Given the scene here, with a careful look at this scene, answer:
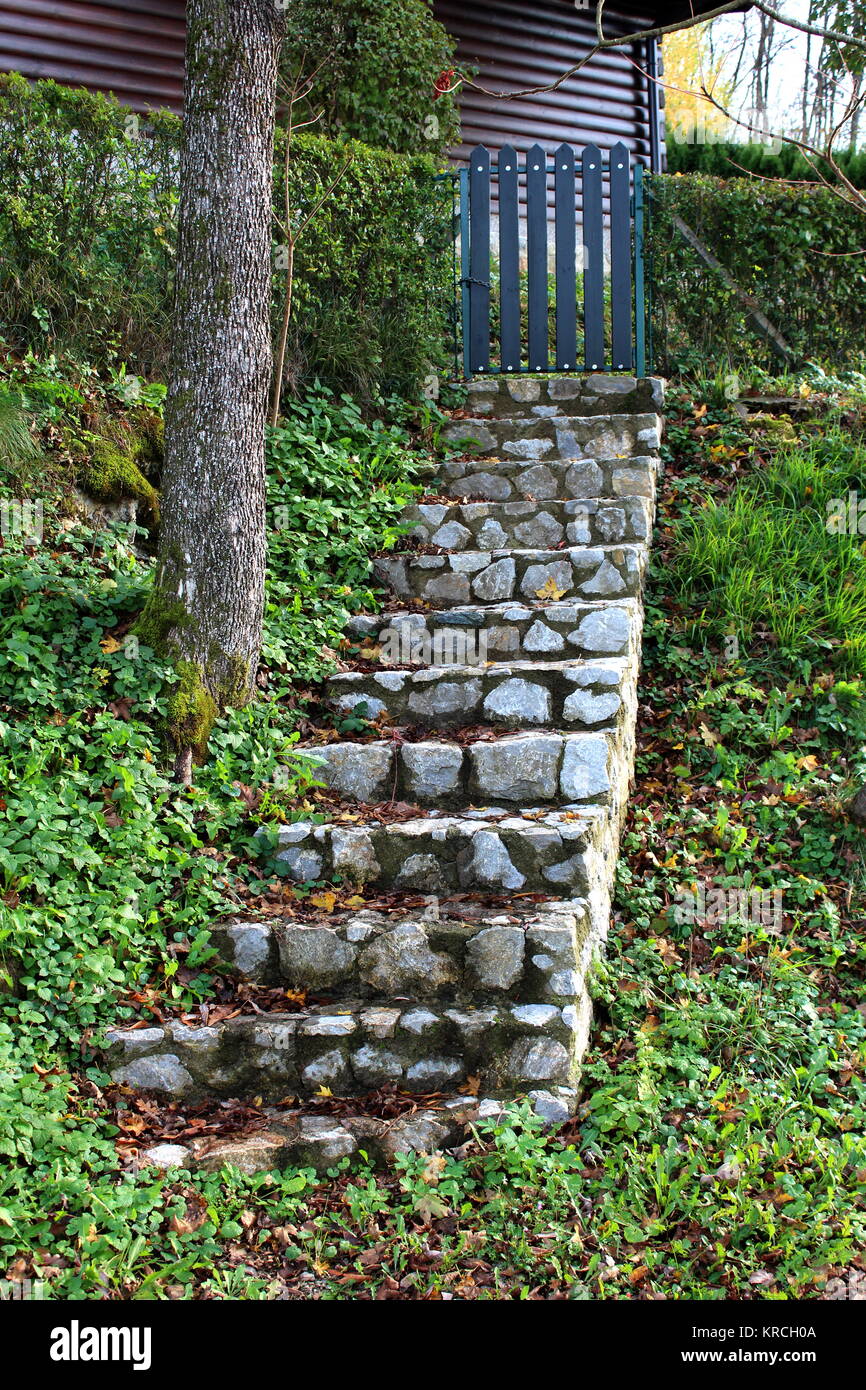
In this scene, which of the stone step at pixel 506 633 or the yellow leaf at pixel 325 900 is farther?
the stone step at pixel 506 633

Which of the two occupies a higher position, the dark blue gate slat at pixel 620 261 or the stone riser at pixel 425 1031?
the dark blue gate slat at pixel 620 261

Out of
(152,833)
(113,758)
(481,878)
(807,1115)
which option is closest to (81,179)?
(113,758)

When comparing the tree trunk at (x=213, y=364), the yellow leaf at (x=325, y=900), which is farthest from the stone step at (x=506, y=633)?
the yellow leaf at (x=325, y=900)

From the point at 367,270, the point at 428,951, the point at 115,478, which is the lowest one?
the point at 428,951

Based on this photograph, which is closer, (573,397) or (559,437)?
(559,437)

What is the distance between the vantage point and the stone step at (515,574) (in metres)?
5.19

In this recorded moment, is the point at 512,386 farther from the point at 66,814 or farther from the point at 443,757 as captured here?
the point at 66,814

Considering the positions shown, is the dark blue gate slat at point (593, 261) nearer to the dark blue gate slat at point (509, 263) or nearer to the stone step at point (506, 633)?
the dark blue gate slat at point (509, 263)

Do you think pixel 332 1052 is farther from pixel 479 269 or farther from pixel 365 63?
pixel 365 63

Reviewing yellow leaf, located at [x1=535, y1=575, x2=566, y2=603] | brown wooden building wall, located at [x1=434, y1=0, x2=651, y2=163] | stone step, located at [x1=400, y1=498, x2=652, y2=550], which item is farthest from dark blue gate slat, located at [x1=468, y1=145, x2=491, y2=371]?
brown wooden building wall, located at [x1=434, y1=0, x2=651, y2=163]

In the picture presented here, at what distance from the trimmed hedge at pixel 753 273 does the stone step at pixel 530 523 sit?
2196 millimetres

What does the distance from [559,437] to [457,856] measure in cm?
341

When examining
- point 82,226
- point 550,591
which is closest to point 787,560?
point 550,591

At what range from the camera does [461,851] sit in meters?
3.82
